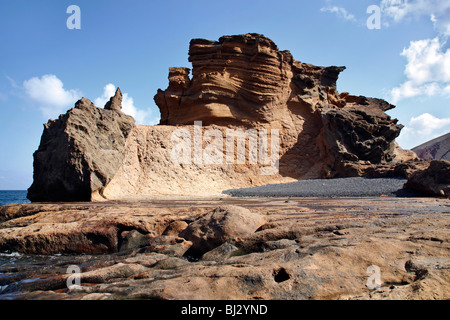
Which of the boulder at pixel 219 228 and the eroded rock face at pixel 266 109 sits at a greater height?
the eroded rock face at pixel 266 109

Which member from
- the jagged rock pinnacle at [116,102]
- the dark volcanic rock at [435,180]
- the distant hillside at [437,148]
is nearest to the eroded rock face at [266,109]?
the jagged rock pinnacle at [116,102]

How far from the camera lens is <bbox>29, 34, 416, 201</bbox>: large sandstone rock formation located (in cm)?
1728

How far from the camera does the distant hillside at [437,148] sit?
50.4 meters

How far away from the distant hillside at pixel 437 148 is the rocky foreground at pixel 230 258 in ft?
180

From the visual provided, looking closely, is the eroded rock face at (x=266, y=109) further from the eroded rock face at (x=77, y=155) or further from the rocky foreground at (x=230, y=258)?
the rocky foreground at (x=230, y=258)

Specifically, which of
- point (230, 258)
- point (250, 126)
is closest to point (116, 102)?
point (250, 126)

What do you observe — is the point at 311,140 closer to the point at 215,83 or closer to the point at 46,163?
the point at 215,83

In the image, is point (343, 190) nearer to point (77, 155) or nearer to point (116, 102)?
point (77, 155)

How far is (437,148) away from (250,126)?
4536 centimetres

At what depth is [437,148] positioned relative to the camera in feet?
172

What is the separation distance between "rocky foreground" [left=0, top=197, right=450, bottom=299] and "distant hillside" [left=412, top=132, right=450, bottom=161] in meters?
54.9

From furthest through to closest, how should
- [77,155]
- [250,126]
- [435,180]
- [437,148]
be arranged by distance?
[437,148]
[250,126]
[435,180]
[77,155]

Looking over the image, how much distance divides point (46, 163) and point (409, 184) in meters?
15.6

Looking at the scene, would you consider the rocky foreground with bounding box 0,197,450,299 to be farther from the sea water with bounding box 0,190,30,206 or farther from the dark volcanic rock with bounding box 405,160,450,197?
the sea water with bounding box 0,190,30,206
